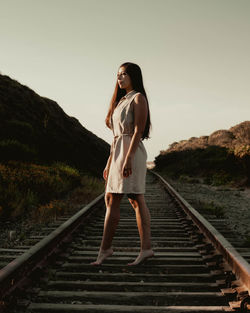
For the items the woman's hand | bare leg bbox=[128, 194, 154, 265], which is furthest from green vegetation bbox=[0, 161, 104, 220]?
the woman's hand

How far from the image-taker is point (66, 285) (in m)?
2.91

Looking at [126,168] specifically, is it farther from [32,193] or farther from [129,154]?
[32,193]

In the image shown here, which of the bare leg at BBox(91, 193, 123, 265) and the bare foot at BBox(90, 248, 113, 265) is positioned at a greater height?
the bare leg at BBox(91, 193, 123, 265)

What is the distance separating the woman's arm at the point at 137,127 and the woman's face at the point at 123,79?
0.25 meters

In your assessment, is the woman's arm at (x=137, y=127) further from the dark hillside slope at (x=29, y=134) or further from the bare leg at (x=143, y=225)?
the dark hillside slope at (x=29, y=134)

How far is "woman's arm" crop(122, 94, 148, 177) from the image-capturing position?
329cm

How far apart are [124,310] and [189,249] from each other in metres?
1.88

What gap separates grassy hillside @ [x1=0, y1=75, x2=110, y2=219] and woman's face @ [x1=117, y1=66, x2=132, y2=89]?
11.0 feet

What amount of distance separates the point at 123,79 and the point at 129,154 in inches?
32.4

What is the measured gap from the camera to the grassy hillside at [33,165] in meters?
6.89

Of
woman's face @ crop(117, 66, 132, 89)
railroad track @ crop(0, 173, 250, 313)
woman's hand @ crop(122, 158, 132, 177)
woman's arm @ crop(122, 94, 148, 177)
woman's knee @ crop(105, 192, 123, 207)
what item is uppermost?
woman's face @ crop(117, 66, 132, 89)

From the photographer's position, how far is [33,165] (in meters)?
10.7

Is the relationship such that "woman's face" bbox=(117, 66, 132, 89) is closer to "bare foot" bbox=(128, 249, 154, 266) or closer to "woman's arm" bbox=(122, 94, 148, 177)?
"woman's arm" bbox=(122, 94, 148, 177)

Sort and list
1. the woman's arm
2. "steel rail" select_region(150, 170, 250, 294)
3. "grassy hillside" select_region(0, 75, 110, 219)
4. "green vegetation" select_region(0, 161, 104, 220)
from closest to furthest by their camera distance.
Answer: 1. "steel rail" select_region(150, 170, 250, 294)
2. the woman's arm
3. "green vegetation" select_region(0, 161, 104, 220)
4. "grassy hillside" select_region(0, 75, 110, 219)
